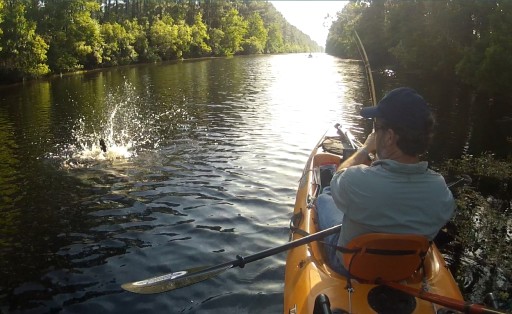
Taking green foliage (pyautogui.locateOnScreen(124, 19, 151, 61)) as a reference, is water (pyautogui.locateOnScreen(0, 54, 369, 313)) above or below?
below

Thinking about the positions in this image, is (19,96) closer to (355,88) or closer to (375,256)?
(355,88)

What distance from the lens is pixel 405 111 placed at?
2939 millimetres

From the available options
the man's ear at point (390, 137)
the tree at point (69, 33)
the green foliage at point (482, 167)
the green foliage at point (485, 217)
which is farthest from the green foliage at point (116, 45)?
the man's ear at point (390, 137)

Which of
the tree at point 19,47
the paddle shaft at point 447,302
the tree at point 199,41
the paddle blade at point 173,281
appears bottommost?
the paddle blade at point 173,281

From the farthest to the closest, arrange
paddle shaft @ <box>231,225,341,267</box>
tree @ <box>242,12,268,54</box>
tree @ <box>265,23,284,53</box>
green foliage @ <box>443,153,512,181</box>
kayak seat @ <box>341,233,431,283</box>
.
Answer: tree @ <box>265,23,284,53</box>, tree @ <box>242,12,268,54</box>, green foliage @ <box>443,153,512,181</box>, paddle shaft @ <box>231,225,341,267</box>, kayak seat @ <box>341,233,431,283</box>

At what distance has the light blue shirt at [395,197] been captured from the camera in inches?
115

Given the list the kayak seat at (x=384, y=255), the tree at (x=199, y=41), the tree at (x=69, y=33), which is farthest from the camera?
the tree at (x=199, y=41)

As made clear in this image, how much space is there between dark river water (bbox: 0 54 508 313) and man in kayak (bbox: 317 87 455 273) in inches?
97.8

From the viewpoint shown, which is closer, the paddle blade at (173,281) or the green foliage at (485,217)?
the paddle blade at (173,281)

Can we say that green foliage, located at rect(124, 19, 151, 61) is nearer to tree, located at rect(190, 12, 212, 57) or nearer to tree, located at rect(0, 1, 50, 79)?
tree, located at rect(190, 12, 212, 57)

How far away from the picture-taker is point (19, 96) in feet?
77.8

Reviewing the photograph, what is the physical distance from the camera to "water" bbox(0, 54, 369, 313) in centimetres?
534

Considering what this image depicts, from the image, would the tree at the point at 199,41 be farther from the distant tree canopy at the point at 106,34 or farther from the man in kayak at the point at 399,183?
the man in kayak at the point at 399,183

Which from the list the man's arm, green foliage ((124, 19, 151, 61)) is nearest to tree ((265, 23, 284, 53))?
green foliage ((124, 19, 151, 61))
